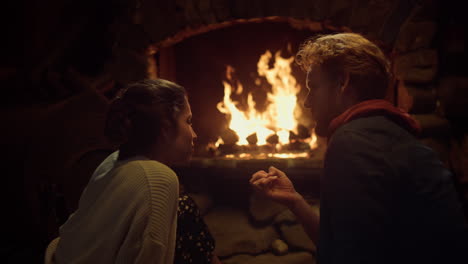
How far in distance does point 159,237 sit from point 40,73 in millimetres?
2581

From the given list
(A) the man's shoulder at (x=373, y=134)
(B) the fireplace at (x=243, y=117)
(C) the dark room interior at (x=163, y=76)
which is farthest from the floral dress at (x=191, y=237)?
(B) the fireplace at (x=243, y=117)

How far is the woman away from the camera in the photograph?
1.02 metres

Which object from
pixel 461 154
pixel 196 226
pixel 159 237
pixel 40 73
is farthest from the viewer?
pixel 40 73

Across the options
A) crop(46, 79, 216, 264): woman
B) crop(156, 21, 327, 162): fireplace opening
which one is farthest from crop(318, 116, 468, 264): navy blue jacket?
crop(156, 21, 327, 162): fireplace opening

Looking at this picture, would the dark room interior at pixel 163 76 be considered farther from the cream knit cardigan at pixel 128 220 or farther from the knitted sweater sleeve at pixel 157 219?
the knitted sweater sleeve at pixel 157 219

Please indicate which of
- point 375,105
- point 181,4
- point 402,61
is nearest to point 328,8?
point 402,61

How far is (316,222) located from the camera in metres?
1.42

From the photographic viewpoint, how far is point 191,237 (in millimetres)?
1368

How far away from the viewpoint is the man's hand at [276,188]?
1.47 m

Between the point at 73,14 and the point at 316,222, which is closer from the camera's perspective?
the point at 316,222

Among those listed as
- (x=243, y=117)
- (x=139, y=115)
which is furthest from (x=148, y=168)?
(x=243, y=117)

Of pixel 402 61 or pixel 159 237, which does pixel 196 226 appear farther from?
pixel 402 61

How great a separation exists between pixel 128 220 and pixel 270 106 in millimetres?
3011

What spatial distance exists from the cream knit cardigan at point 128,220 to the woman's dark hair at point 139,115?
0.44 ft
